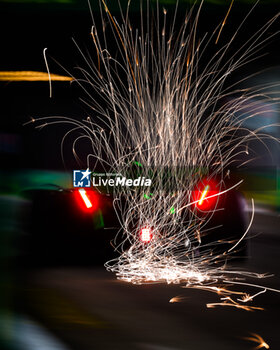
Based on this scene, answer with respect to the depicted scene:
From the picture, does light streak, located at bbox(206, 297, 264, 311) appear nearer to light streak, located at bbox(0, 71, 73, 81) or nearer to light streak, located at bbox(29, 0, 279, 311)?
light streak, located at bbox(29, 0, 279, 311)

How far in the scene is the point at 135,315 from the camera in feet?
18.1

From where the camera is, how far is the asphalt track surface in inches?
179

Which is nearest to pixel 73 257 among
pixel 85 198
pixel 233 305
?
pixel 85 198

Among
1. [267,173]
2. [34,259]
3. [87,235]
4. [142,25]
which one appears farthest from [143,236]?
[267,173]

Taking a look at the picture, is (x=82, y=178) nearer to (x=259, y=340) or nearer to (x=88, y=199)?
(x=88, y=199)

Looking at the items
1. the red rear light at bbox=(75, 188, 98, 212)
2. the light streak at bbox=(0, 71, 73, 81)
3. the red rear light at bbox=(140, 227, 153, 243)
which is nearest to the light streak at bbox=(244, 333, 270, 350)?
the red rear light at bbox=(140, 227, 153, 243)

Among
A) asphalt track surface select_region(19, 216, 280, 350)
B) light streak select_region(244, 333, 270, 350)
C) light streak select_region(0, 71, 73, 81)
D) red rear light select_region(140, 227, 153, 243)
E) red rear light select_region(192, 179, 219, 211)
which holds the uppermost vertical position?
light streak select_region(0, 71, 73, 81)

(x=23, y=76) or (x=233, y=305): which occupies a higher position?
(x=23, y=76)

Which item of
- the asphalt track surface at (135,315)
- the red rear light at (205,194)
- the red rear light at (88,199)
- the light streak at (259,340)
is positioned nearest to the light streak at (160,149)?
the red rear light at (205,194)

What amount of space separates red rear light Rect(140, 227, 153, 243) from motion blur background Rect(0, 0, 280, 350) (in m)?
0.67

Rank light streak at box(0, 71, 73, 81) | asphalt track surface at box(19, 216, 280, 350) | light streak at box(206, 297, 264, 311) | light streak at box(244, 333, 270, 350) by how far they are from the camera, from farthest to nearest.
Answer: light streak at box(0, 71, 73, 81) → light streak at box(206, 297, 264, 311) → asphalt track surface at box(19, 216, 280, 350) → light streak at box(244, 333, 270, 350)

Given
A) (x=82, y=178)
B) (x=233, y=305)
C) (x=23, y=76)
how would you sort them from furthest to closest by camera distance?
(x=23, y=76), (x=82, y=178), (x=233, y=305)

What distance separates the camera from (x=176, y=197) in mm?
7922

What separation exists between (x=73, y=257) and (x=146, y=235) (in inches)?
64.7
